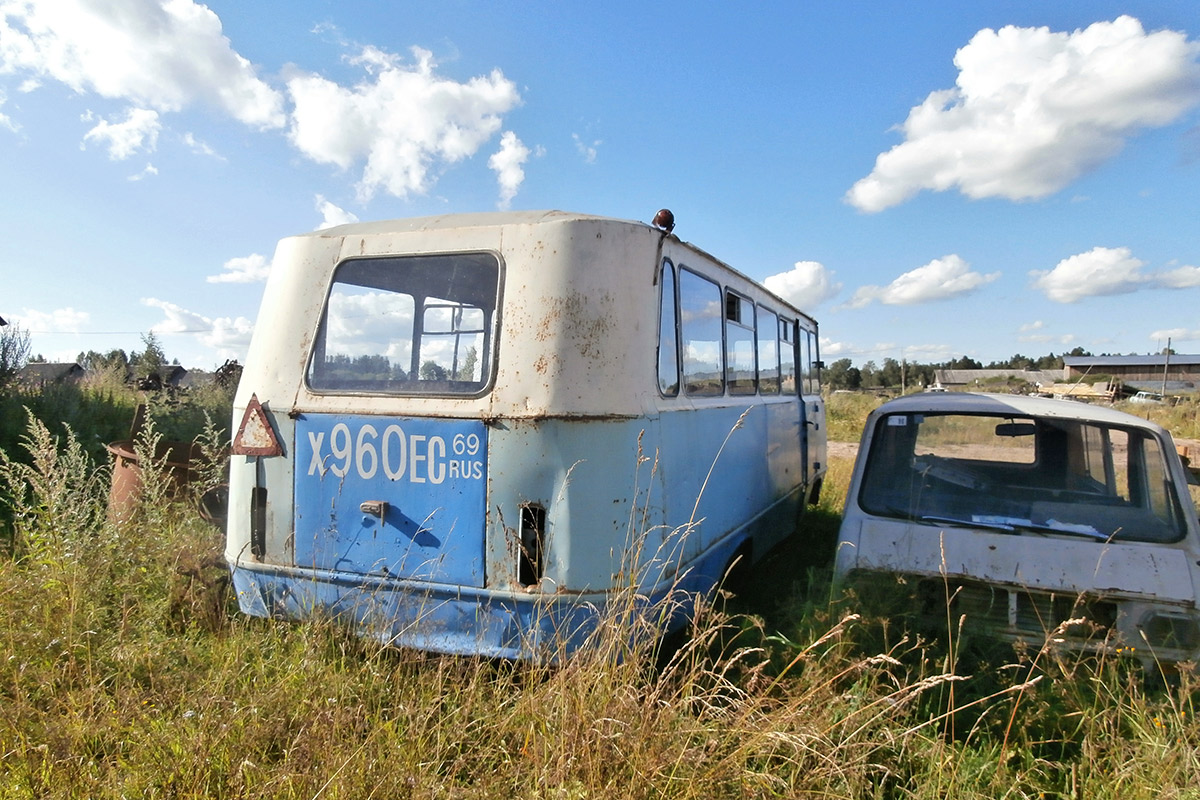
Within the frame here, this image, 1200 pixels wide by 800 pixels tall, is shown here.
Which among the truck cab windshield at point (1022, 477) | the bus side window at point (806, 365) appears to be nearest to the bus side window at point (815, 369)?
the bus side window at point (806, 365)

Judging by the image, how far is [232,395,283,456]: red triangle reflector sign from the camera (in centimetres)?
354

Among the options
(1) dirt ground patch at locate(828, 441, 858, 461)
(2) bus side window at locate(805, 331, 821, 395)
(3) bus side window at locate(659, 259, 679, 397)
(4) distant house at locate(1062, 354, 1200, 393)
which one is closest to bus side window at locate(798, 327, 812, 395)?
(2) bus side window at locate(805, 331, 821, 395)

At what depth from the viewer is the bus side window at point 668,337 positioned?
3.65 metres

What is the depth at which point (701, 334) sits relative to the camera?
4.32 metres

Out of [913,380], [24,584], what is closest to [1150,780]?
[24,584]

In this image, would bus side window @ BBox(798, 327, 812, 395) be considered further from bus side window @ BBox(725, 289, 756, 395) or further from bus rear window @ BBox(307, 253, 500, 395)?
bus rear window @ BBox(307, 253, 500, 395)

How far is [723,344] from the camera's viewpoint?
4.75 metres

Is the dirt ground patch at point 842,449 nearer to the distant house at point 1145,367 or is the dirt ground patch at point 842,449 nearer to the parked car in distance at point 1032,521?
the parked car in distance at point 1032,521

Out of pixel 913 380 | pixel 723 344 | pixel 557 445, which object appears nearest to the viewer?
pixel 557 445

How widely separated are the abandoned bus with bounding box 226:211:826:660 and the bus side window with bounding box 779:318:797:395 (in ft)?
9.91

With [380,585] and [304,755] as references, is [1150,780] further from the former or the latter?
[380,585]

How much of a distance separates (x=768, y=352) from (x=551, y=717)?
14.1 feet

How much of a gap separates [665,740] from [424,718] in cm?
98

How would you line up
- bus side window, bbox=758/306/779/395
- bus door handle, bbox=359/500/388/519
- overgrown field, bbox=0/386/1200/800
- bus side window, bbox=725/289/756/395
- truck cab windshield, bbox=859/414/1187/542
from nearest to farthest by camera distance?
1. overgrown field, bbox=0/386/1200/800
2. bus door handle, bbox=359/500/388/519
3. truck cab windshield, bbox=859/414/1187/542
4. bus side window, bbox=725/289/756/395
5. bus side window, bbox=758/306/779/395
